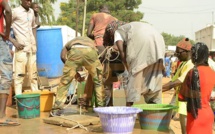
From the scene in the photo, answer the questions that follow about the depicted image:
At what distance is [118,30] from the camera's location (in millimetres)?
4715

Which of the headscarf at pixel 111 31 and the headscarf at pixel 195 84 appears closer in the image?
the headscarf at pixel 195 84

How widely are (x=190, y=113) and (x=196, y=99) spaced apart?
0.18 meters

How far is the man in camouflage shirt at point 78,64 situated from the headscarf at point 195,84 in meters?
1.57

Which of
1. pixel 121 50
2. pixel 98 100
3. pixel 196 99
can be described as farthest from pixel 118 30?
pixel 196 99

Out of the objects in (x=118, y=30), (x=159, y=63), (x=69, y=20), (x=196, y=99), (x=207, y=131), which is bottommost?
(x=207, y=131)

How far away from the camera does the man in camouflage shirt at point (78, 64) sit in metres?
4.90

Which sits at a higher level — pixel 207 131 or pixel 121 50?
pixel 121 50

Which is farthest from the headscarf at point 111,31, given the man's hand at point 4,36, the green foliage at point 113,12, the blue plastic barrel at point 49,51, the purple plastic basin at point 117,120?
the green foliage at point 113,12

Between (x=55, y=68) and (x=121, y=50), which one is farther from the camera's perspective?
(x=55, y=68)

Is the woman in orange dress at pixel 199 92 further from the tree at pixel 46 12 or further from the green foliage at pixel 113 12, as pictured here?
the green foliage at pixel 113 12

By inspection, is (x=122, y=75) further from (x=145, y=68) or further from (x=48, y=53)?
(x=48, y=53)

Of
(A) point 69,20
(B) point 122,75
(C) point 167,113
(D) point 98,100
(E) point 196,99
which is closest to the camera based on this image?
(E) point 196,99

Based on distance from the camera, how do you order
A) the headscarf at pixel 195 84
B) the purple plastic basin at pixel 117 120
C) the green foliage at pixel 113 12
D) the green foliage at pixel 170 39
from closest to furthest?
the headscarf at pixel 195 84
the purple plastic basin at pixel 117 120
the green foliage at pixel 113 12
the green foliage at pixel 170 39

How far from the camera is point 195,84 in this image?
3.60 metres
